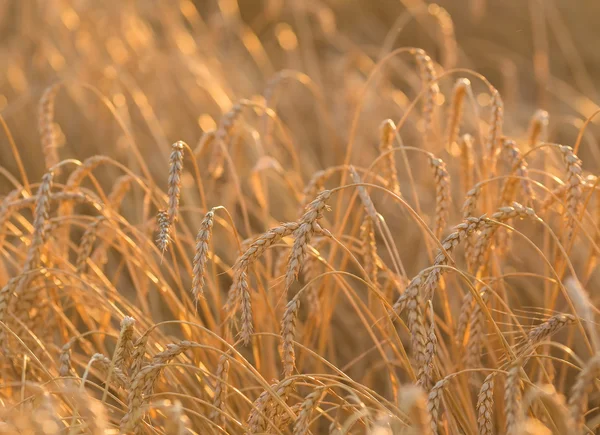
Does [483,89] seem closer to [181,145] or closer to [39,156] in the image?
[39,156]

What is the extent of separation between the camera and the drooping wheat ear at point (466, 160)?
1906 mm

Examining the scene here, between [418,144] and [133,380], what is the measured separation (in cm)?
242

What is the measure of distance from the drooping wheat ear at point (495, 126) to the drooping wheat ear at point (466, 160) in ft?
0.33

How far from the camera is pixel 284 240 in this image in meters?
2.18

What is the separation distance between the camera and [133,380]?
1.28m

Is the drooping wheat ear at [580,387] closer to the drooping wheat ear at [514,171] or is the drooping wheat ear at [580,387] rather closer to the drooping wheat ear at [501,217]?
the drooping wheat ear at [501,217]

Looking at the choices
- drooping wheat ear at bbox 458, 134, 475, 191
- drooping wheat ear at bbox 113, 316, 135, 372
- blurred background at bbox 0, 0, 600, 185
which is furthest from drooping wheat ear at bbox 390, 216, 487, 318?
blurred background at bbox 0, 0, 600, 185

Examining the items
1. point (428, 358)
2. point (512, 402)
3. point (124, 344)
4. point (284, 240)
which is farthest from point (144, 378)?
point (284, 240)

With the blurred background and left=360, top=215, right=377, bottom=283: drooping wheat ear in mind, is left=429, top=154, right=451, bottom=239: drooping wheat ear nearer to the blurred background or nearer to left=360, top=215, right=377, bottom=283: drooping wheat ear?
left=360, top=215, right=377, bottom=283: drooping wheat ear

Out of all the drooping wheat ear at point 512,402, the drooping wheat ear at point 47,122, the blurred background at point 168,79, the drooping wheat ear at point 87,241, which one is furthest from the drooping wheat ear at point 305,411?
the blurred background at point 168,79

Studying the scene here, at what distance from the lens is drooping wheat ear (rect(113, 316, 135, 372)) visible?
1280 millimetres

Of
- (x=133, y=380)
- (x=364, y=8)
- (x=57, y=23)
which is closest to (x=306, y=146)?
(x=57, y=23)

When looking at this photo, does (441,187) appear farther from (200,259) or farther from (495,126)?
(200,259)

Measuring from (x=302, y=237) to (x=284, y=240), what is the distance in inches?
38.4
